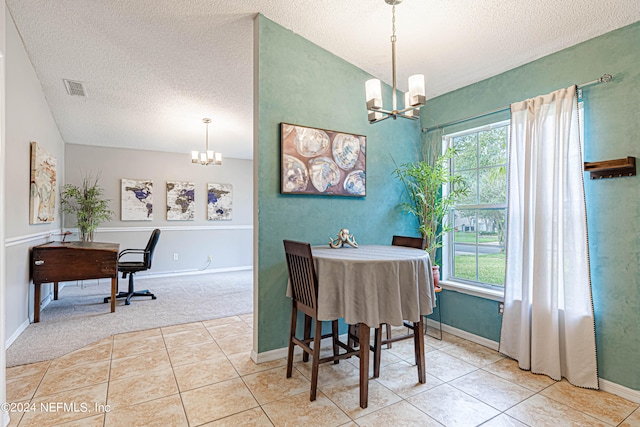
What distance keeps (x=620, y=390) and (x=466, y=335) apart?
114 centimetres

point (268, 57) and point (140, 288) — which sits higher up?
point (268, 57)

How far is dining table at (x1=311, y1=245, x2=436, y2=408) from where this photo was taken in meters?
2.03

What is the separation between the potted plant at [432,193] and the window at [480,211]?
0.38ft

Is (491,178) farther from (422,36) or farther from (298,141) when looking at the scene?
(298,141)

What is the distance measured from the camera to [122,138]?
5262 mm

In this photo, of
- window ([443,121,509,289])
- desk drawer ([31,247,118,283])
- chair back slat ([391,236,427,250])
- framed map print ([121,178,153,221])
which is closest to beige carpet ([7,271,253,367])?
desk drawer ([31,247,118,283])

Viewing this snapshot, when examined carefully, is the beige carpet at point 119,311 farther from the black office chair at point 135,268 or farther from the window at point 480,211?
the window at point 480,211

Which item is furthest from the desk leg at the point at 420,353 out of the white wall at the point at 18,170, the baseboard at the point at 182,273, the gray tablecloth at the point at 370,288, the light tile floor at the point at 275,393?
the baseboard at the point at 182,273

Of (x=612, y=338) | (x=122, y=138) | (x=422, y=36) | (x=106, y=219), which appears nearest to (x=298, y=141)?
(x=422, y=36)

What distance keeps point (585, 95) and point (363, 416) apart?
2.67 m

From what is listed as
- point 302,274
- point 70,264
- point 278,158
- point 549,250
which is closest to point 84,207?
point 70,264

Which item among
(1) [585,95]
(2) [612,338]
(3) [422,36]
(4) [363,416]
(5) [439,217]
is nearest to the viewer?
(4) [363,416]

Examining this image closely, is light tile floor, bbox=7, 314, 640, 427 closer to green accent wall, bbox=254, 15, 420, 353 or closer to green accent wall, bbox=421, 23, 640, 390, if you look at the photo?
green accent wall, bbox=421, 23, 640, 390

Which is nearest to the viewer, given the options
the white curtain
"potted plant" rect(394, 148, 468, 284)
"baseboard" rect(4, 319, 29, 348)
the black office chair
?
the white curtain
